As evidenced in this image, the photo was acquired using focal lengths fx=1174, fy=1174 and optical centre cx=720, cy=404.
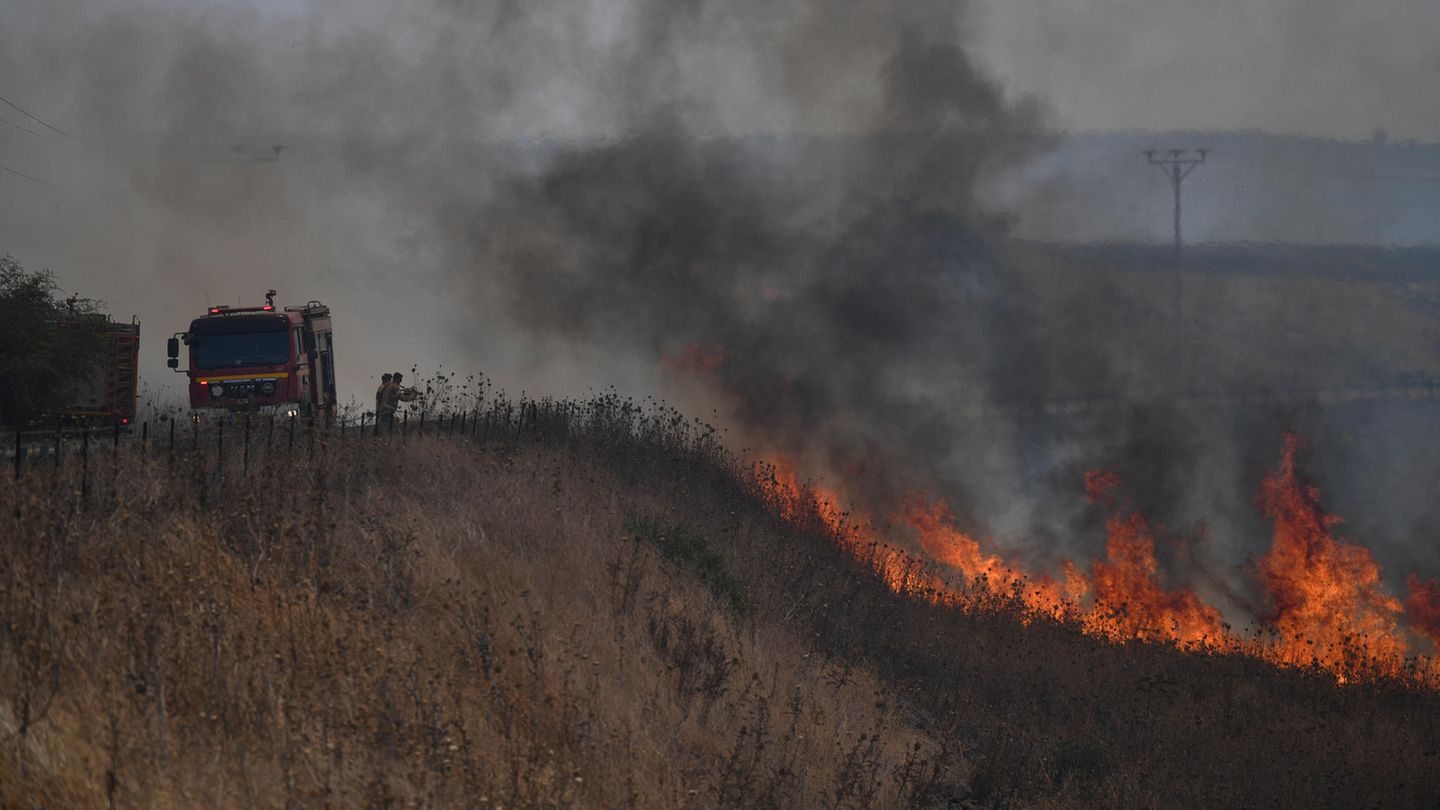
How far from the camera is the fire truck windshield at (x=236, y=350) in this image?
19.9 m

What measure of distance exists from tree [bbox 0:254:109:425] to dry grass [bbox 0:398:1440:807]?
40.8ft

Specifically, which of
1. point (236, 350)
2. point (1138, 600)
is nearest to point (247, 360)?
point (236, 350)

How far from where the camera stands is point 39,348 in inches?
924

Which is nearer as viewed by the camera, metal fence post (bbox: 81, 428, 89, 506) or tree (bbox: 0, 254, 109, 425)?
metal fence post (bbox: 81, 428, 89, 506)

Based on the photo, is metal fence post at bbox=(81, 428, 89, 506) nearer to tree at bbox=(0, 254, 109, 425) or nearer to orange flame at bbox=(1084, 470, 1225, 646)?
orange flame at bbox=(1084, 470, 1225, 646)

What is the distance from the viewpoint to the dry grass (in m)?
6.29

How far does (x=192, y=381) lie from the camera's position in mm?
19875

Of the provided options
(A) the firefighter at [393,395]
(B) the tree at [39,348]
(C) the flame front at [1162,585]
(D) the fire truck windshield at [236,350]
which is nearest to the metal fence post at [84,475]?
(A) the firefighter at [393,395]

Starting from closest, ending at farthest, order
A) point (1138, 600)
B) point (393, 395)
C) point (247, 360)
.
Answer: point (393, 395) < point (247, 360) < point (1138, 600)

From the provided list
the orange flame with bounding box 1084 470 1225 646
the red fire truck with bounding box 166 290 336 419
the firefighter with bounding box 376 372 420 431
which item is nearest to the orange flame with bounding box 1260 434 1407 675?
the orange flame with bounding box 1084 470 1225 646

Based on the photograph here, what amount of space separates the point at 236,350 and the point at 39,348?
641 cm

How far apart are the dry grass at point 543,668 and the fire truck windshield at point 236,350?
19.1 feet

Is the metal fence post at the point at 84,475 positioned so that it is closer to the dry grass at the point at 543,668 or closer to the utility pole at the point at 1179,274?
the dry grass at the point at 543,668

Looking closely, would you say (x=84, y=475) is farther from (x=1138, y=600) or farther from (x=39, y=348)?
(x=39, y=348)
